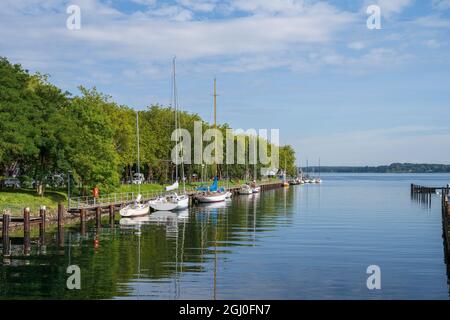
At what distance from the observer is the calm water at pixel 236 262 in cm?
2984

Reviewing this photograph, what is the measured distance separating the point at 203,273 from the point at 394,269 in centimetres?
1131

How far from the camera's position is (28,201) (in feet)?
204

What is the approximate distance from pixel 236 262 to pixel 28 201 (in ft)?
103

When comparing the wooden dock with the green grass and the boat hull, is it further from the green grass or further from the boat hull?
the green grass

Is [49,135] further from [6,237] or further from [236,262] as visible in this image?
[236,262]

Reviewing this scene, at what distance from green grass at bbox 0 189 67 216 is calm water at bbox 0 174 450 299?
199 inches

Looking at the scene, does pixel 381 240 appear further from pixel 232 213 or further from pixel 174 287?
pixel 232 213

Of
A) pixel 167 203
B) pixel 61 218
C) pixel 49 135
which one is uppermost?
pixel 49 135

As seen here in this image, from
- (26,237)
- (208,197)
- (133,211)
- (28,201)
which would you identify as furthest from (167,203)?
(26,237)

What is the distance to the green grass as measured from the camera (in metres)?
55.6
